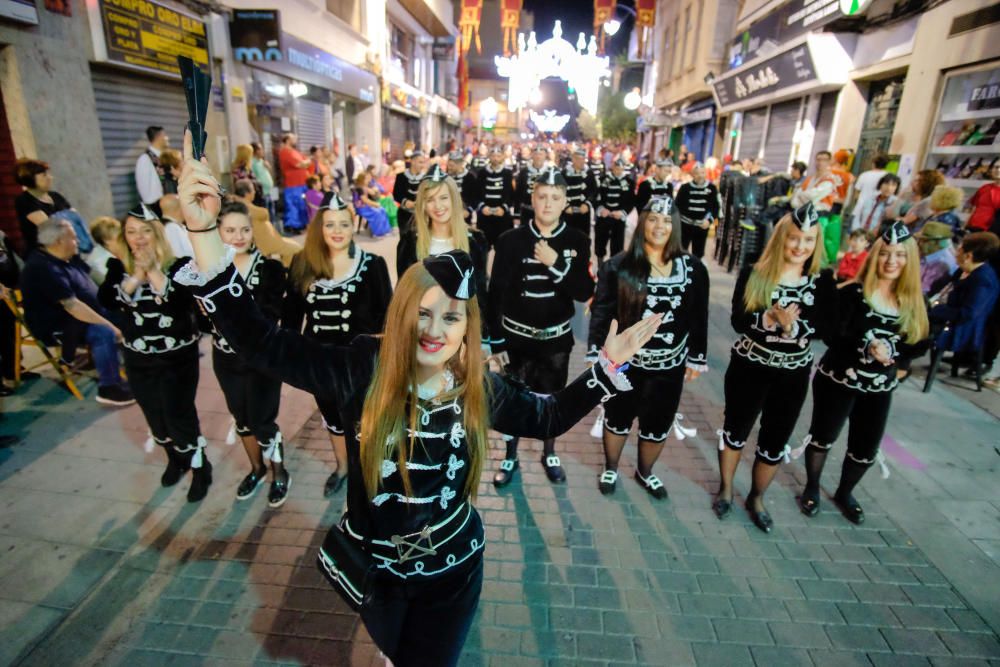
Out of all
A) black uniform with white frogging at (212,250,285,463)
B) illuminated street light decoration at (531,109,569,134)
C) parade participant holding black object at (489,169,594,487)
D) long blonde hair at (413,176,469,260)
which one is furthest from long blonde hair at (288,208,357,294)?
illuminated street light decoration at (531,109,569,134)

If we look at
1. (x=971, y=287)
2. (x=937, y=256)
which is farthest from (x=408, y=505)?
(x=937, y=256)

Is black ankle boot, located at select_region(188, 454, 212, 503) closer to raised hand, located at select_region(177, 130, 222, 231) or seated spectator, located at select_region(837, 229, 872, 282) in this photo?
raised hand, located at select_region(177, 130, 222, 231)

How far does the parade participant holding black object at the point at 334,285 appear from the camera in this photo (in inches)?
138

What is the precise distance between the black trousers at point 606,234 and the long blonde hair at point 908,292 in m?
7.61

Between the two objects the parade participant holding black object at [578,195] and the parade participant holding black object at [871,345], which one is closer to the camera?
the parade participant holding black object at [871,345]

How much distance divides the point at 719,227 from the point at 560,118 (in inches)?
2538

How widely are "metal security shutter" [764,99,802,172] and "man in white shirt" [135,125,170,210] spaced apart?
50.1 feet

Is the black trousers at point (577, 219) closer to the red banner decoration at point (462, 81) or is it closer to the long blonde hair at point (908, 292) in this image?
the long blonde hair at point (908, 292)

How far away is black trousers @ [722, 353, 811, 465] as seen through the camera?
3555 mm

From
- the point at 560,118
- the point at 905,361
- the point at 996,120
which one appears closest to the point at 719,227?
the point at 996,120

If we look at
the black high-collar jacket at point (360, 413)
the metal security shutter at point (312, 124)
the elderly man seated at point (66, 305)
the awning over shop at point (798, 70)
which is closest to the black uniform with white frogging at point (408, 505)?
the black high-collar jacket at point (360, 413)

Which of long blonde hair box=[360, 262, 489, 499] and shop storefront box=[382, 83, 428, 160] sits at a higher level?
shop storefront box=[382, 83, 428, 160]

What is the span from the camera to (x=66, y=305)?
488 cm

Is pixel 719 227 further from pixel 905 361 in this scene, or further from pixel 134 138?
pixel 134 138
